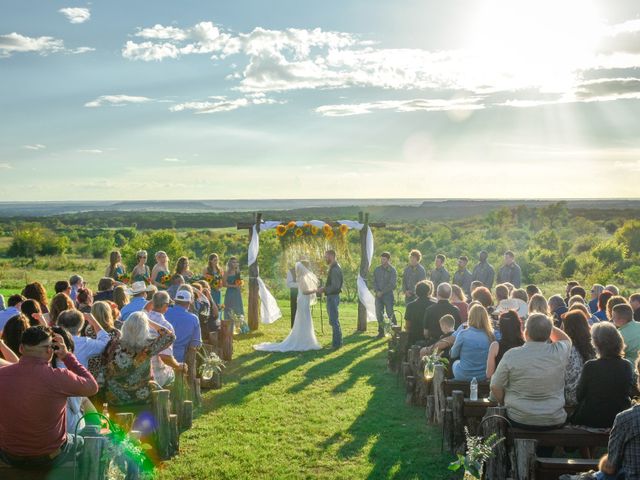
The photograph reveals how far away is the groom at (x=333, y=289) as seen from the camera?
48.1 ft

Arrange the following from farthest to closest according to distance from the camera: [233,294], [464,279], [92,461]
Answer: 1. [464,279]
2. [233,294]
3. [92,461]

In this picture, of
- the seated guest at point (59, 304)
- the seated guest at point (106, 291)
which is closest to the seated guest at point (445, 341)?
the seated guest at point (59, 304)

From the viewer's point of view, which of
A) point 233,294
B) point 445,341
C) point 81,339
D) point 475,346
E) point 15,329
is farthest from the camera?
point 233,294

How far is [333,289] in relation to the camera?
14734 mm

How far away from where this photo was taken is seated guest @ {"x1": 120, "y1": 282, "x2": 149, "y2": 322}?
9.69 metres

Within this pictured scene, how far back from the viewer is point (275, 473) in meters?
7.31

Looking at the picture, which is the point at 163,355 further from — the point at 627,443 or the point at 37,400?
the point at 627,443

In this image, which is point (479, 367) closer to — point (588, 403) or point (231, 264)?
point (588, 403)

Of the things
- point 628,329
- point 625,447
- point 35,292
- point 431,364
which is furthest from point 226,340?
point 625,447

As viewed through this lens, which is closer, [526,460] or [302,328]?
[526,460]

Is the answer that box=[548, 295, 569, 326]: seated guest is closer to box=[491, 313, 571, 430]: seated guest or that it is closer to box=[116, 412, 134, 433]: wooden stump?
box=[491, 313, 571, 430]: seated guest

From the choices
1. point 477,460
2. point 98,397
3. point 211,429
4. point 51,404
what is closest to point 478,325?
point 477,460

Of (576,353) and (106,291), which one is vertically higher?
(106,291)

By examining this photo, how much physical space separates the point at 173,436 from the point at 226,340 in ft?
18.4
